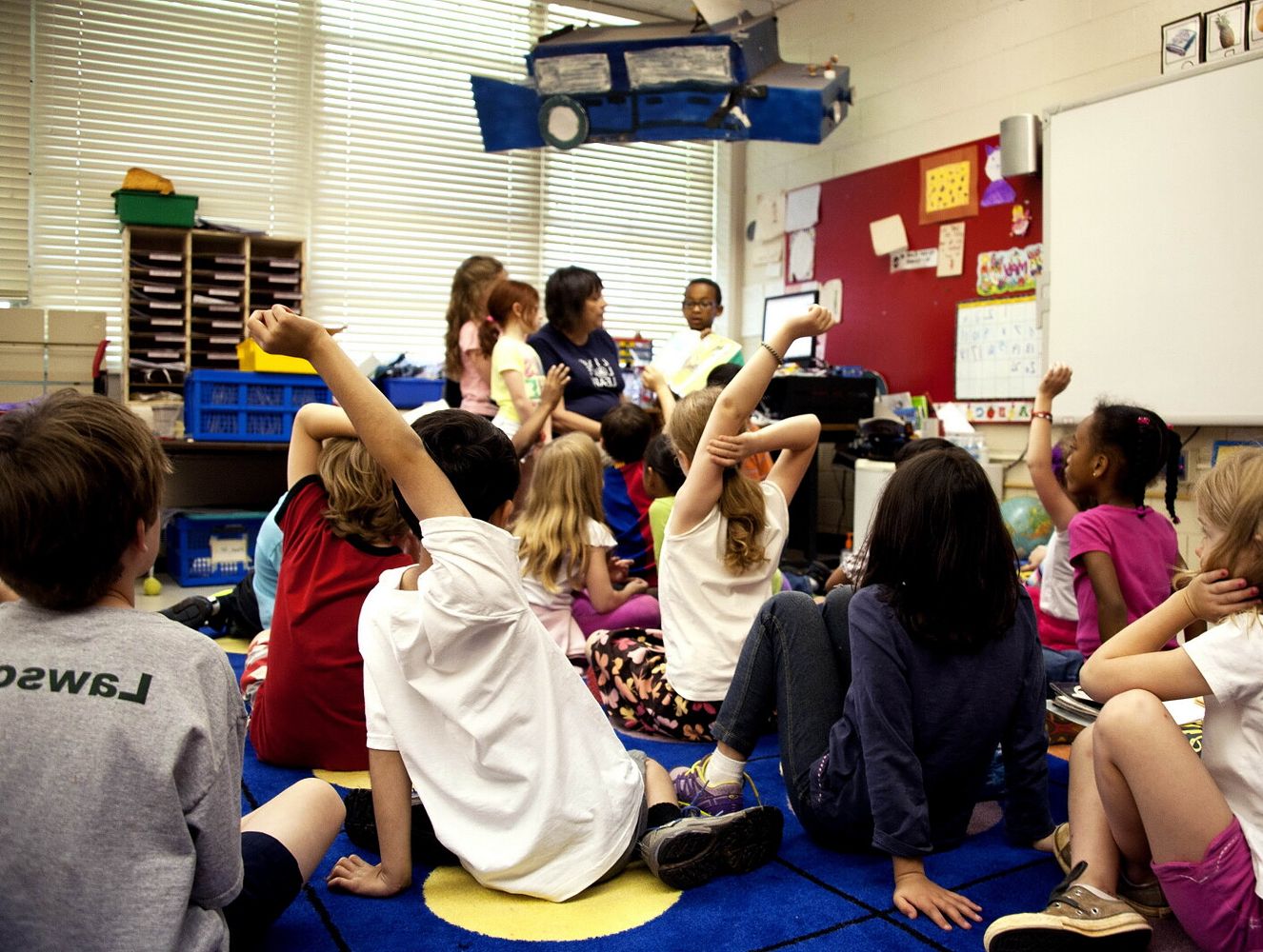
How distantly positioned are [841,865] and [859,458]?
318cm

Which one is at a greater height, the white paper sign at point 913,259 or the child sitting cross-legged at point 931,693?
the white paper sign at point 913,259

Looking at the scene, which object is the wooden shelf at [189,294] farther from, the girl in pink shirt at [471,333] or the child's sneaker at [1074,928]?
the child's sneaker at [1074,928]

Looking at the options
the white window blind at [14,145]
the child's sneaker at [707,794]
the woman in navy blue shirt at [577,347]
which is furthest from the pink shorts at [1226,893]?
the white window blind at [14,145]

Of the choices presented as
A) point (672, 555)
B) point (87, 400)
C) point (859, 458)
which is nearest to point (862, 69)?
point (859, 458)

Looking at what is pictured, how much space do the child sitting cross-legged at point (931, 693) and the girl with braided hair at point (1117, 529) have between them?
20.5 inches

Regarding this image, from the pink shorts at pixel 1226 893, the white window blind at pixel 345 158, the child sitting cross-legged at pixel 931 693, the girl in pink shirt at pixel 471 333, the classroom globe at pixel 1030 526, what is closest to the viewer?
the pink shorts at pixel 1226 893

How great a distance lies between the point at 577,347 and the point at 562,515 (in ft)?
4.23

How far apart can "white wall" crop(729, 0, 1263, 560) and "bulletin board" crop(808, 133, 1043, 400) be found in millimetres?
147

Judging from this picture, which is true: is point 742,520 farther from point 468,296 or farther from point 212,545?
point 212,545

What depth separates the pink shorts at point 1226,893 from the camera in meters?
1.10

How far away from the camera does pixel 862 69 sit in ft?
17.1

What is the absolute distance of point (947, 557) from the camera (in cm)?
137

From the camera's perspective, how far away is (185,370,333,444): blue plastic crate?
13.6 ft

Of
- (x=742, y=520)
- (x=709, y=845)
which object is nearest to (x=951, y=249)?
(x=742, y=520)
